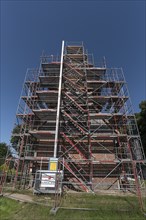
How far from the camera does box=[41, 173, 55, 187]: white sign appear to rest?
907 cm

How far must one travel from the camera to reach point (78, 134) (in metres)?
12.9

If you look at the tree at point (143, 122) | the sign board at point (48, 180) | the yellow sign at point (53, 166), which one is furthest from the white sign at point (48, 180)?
the tree at point (143, 122)

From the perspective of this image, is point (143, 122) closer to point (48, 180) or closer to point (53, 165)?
point (53, 165)

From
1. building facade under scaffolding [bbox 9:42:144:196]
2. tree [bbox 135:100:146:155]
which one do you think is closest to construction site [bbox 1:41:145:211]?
building facade under scaffolding [bbox 9:42:144:196]

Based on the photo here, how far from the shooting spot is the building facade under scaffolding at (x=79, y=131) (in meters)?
11.9

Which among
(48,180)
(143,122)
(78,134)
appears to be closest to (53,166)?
(48,180)

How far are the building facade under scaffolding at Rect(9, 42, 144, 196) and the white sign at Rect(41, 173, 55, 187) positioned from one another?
1.71 meters

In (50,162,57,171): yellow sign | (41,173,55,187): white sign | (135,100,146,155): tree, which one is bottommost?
(41,173,55,187): white sign

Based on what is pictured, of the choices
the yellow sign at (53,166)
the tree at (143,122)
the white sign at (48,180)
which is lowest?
the white sign at (48,180)

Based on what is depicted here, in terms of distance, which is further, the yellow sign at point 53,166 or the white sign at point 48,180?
the yellow sign at point 53,166

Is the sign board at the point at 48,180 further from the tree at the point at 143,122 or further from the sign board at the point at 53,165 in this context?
the tree at the point at 143,122

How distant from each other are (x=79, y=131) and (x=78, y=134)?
630 millimetres

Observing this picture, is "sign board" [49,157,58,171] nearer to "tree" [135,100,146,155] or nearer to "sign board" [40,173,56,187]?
"sign board" [40,173,56,187]

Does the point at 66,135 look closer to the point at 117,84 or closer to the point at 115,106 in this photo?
the point at 115,106
